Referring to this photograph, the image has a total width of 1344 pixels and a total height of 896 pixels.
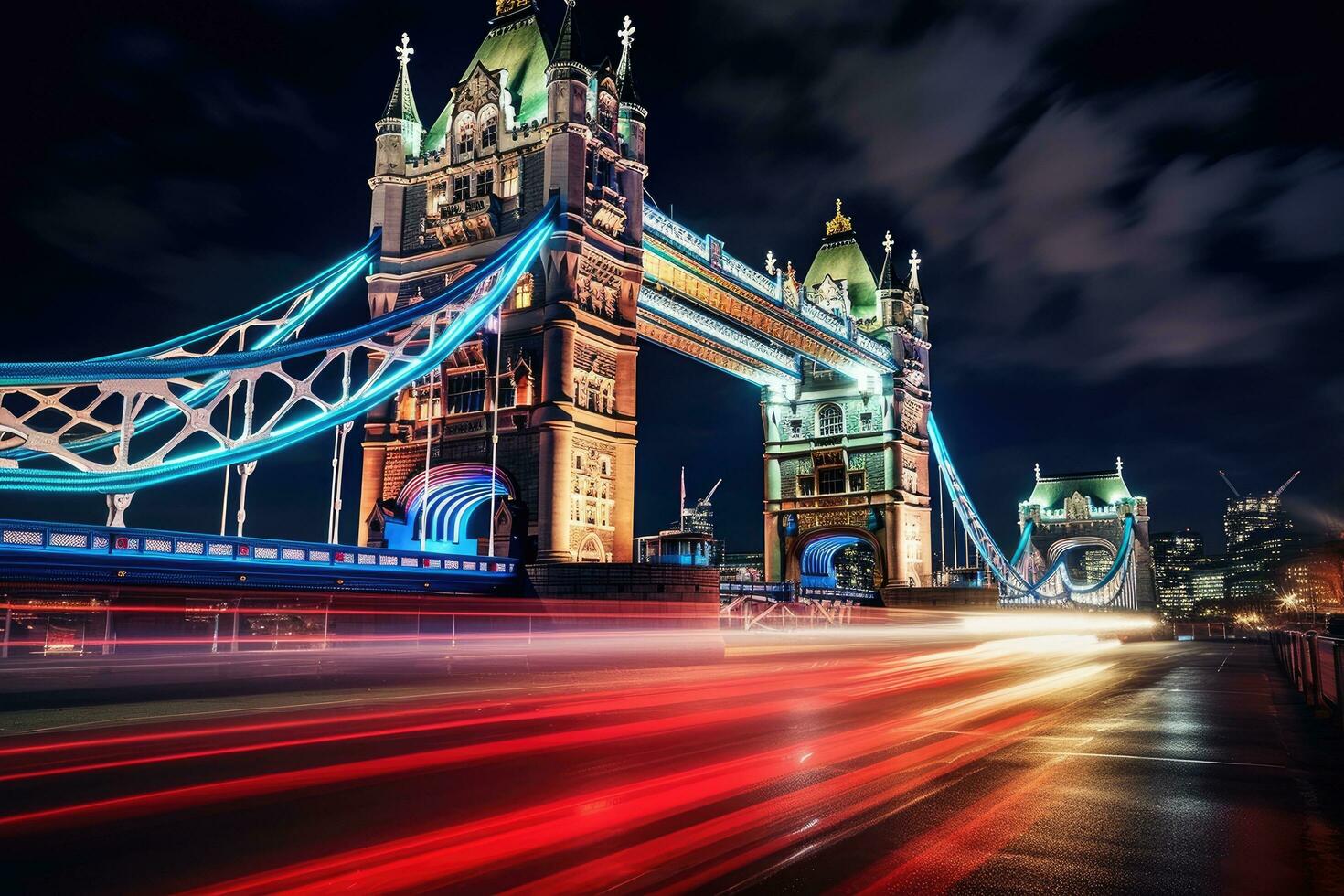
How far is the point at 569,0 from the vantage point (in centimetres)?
3653

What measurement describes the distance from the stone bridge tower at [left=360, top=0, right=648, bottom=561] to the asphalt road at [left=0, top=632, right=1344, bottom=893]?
18.6 metres

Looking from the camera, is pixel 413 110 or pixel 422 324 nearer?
pixel 422 324

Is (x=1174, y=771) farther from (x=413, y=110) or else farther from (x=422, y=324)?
(x=413, y=110)

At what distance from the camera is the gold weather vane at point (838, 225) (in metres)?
68.1

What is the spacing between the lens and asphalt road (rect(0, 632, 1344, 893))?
5.63m

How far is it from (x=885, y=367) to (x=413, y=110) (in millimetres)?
34489

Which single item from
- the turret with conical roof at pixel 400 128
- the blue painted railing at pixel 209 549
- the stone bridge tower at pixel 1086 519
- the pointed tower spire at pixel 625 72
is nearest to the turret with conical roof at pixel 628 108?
the pointed tower spire at pixel 625 72

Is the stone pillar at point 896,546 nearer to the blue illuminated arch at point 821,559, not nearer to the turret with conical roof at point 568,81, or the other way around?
the blue illuminated arch at point 821,559

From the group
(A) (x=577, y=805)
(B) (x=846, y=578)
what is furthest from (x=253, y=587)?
(B) (x=846, y=578)

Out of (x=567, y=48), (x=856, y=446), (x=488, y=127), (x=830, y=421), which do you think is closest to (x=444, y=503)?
(x=488, y=127)

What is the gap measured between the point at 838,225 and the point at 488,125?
123 ft

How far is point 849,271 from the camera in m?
66.4

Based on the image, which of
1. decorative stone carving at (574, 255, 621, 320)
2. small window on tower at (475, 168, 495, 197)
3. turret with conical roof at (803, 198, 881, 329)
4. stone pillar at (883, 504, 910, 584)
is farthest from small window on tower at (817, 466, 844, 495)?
small window on tower at (475, 168, 495, 197)

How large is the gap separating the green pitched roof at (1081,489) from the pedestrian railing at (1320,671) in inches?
3627
